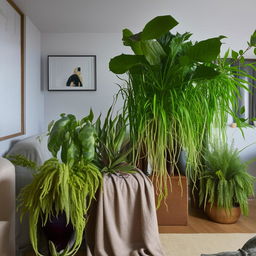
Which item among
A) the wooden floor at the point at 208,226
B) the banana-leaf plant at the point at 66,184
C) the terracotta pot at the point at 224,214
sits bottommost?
the wooden floor at the point at 208,226

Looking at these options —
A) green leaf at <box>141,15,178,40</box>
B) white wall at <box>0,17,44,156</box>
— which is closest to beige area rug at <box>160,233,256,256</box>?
green leaf at <box>141,15,178,40</box>

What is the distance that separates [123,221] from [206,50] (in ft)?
3.26

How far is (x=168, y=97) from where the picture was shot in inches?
60.7

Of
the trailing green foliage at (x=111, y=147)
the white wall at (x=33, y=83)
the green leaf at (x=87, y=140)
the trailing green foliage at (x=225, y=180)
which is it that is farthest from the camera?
the white wall at (x=33, y=83)

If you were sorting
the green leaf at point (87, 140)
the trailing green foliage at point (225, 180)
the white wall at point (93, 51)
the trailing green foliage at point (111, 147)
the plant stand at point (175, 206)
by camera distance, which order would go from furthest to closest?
the white wall at point (93, 51), the trailing green foliage at point (225, 180), the plant stand at point (175, 206), the trailing green foliage at point (111, 147), the green leaf at point (87, 140)

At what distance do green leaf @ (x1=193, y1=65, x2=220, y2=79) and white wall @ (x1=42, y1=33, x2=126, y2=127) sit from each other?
192cm

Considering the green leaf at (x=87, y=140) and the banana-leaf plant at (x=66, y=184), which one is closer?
the banana-leaf plant at (x=66, y=184)

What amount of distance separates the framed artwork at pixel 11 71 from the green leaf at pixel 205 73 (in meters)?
1.53

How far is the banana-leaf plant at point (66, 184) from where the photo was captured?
123 cm

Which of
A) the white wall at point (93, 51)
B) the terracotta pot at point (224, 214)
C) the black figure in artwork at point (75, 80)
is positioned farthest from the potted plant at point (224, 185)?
the black figure in artwork at point (75, 80)

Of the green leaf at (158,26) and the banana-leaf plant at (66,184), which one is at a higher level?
the green leaf at (158,26)

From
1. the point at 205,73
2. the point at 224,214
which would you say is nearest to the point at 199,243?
the point at 224,214

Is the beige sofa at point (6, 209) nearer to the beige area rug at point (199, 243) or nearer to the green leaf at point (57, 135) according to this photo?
the green leaf at point (57, 135)

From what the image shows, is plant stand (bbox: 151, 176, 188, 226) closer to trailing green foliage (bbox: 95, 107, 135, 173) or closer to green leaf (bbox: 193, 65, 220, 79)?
trailing green foliage (bbox: 95, 107, 135, 173)
